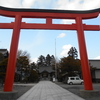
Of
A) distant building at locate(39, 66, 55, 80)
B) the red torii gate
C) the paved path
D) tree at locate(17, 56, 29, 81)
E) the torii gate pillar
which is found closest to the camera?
the paved path

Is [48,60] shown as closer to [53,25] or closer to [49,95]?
[49,95]

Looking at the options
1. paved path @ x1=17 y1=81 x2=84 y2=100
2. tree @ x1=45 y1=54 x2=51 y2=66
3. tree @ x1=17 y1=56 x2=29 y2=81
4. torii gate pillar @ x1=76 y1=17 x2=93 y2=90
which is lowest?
paved path @ x1=17 y1=81 x2=84 y2=100

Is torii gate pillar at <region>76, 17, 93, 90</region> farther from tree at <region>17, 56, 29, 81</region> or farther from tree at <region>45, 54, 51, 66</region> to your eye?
tree at <region>45, 54, 51, 66</region>

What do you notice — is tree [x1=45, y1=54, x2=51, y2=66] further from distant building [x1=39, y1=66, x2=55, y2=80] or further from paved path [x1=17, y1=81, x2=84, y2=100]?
paved path [x1=17, y1=81, x2=84, y2=100]

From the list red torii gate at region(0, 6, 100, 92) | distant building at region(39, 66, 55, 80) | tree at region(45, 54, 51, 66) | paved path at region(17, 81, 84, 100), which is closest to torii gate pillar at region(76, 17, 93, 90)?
red torii gate at region(0, 6, 100, 92)

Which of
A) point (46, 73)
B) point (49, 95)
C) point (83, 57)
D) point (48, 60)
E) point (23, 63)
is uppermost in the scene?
point (48, 60)

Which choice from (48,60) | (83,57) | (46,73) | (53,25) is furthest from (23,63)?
(48,60)

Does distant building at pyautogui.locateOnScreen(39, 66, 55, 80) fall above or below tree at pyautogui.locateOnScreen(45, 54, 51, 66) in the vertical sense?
below

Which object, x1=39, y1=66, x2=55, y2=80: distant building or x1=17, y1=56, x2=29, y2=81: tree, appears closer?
x1=17, y1=56, x2=29, y2=81: tree

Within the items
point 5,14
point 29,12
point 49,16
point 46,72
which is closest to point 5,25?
point 5,14

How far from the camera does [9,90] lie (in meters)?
7.72

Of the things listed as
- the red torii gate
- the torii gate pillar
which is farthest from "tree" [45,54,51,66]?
the torii gate pillar

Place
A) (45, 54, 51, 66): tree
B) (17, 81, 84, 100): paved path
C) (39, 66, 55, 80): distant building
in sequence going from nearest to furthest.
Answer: (17, 81, 84, 100): paved path
(39, 66, 55, 80): distant building
(45, 54, 51, 66): tree

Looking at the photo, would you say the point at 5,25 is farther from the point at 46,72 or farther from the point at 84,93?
the point at 46,72
